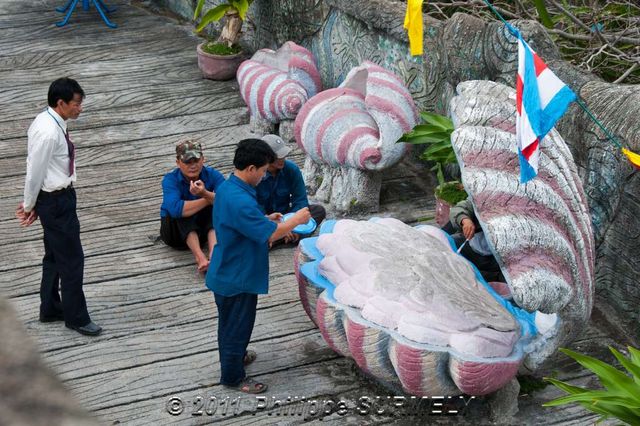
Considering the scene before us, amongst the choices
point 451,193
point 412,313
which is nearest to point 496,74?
point 451,193

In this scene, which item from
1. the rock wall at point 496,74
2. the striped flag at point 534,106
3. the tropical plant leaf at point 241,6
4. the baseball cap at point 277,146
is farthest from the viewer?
the tropical plant leaf at point 241,6

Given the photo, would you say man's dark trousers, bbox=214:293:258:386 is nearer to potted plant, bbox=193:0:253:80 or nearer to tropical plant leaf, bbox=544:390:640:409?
tropical plant leaf, bbox=544:390:640:409

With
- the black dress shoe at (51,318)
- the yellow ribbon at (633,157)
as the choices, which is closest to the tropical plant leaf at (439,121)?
the yellow ribbon at (633,157)

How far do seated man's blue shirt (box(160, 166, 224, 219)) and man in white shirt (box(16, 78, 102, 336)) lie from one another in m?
0.85

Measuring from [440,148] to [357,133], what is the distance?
21.4 inches

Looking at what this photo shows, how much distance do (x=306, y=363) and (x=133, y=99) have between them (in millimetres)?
3996

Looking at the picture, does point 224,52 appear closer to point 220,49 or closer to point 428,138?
point 220,49

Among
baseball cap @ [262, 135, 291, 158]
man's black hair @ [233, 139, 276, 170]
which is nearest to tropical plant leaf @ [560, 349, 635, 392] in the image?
man's black hair @ [233, 139, 276, 170]

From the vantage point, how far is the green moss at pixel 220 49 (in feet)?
28.5

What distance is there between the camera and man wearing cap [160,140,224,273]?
582cm

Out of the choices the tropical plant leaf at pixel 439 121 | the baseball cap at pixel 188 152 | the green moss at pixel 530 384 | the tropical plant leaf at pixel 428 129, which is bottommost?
the green moss at pixel 530 384

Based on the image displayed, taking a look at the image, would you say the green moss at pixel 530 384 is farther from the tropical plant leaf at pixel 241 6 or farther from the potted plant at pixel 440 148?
the tropical plant leaf at pixel 241 6

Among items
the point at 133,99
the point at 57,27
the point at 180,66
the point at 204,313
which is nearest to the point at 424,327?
the point at 204,313

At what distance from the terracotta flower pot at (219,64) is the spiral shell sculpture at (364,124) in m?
2.32
